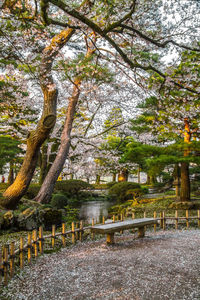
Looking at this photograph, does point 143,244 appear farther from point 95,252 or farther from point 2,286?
point 2,286

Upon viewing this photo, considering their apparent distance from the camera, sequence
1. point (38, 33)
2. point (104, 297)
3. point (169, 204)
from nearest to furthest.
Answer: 1. point (104, 297)
2. point (38, 33)
3. point (169, 204)

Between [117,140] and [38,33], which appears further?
[117,140]

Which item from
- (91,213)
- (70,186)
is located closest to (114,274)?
(91,213)

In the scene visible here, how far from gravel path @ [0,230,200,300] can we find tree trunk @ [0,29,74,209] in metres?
3.23

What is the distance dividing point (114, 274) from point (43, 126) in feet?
16.3

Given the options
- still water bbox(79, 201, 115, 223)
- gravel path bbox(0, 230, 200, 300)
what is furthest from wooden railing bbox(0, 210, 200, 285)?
still water bbox(79, 201, 115, 223)

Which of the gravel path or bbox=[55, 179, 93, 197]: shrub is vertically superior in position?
bbox=[55, 179, 93, 197]: shrub

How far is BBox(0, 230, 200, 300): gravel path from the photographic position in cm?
302

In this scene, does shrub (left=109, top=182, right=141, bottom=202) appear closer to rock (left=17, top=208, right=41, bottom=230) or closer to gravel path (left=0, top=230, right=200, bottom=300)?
rock (left=17, top=208, right=41, bottom=230)

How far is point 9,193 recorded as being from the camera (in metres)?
7.43

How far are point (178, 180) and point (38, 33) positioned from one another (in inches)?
400

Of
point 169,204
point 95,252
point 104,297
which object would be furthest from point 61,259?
point 169,204

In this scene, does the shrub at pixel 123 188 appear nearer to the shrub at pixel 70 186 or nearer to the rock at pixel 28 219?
the shrub at pixel 70 186

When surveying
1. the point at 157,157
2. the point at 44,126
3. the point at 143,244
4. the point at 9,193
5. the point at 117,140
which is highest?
the point at 117,140
